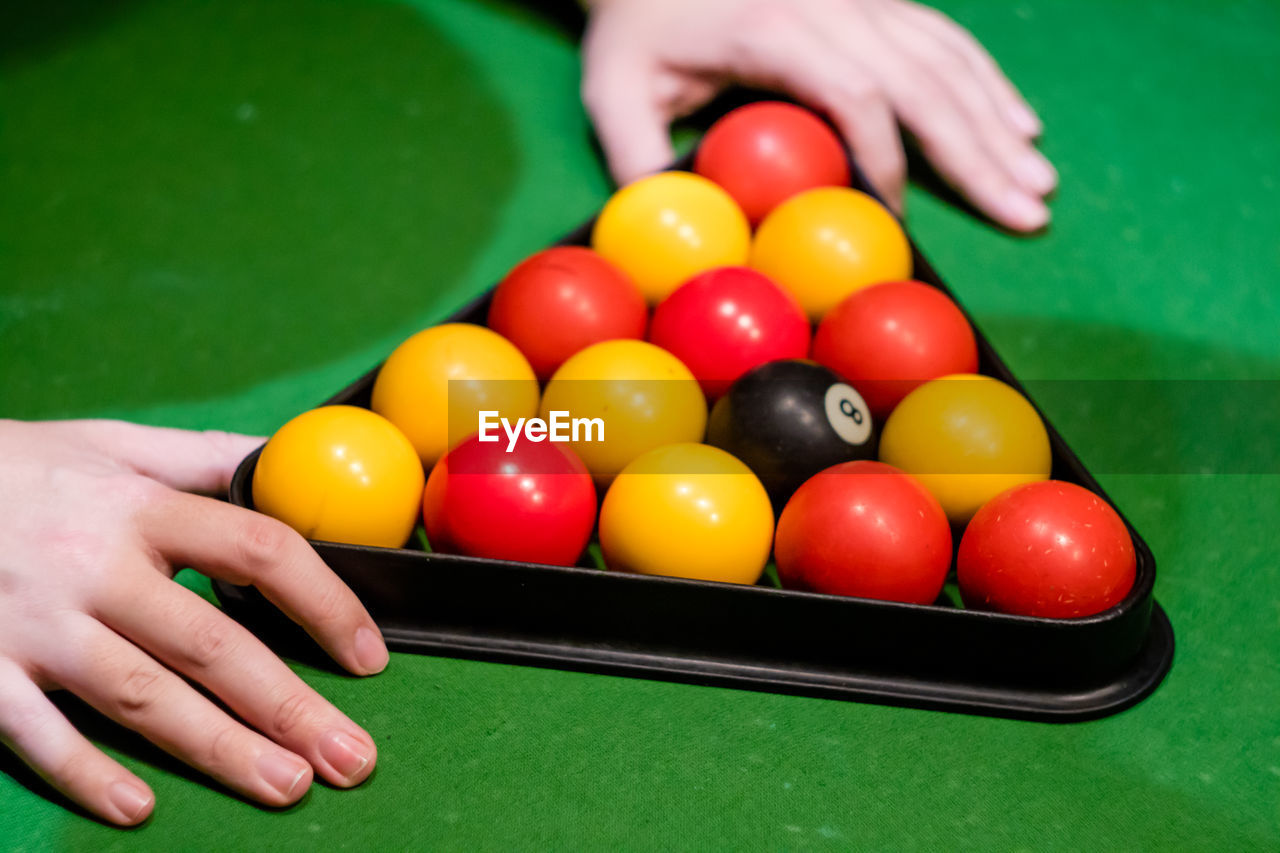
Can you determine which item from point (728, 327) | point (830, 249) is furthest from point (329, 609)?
point (830, 249)

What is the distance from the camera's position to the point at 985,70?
6.42ft

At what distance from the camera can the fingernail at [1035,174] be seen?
5.97 feet

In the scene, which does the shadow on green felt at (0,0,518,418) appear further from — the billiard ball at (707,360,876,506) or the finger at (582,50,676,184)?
the billiard ball at (707,360,876,506)

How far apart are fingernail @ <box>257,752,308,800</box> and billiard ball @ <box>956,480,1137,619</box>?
25.7 inches

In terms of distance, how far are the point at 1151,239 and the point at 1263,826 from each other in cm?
104

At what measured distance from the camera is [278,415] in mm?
1406

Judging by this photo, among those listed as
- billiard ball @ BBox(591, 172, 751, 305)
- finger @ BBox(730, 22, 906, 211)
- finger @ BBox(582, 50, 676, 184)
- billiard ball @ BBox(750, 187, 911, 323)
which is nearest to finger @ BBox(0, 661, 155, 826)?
billiard ball @ BBox(591, 172, 751, 305)

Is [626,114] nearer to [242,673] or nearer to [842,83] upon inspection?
[842,83]

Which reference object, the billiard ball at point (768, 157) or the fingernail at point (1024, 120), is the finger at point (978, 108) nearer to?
the fingernail at point (1024, 120)

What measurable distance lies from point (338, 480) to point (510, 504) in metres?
0.17

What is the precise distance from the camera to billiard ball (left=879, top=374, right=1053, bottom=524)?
118 cm

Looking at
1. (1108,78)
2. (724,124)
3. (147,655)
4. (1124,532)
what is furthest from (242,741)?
(1108,78)

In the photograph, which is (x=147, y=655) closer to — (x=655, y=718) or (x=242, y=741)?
(x=242, y=741)
